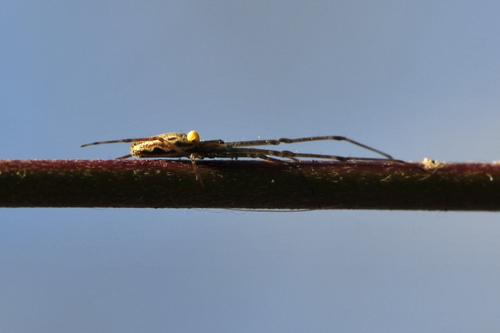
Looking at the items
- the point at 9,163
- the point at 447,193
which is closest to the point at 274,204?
the point at 447,193

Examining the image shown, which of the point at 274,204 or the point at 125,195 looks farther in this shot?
the point at 274,204

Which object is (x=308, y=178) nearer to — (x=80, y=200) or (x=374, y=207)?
(x=374, y=207)

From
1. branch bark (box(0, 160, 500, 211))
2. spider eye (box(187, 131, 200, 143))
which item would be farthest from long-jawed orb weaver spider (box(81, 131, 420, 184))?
branch bark (box(0, 160, 500, 211))

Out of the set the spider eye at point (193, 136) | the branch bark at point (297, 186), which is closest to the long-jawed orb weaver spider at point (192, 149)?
the spider eye at point (193, 136)

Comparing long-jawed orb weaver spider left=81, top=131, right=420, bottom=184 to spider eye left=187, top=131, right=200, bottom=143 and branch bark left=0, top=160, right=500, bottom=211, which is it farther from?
branch bark left=0, top=160, right=500, bottom=211

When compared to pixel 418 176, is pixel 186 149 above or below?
above

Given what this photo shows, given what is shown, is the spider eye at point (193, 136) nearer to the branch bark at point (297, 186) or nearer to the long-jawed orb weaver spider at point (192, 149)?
the long-jawed orb weaver spider at point (192, 149)
